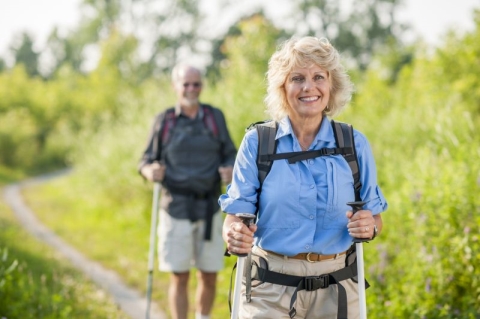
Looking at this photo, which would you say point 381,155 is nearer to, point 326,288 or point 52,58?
point 326,288

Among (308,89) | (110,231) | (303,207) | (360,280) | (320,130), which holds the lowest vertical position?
(110,231)

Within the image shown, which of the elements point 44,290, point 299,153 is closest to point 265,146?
point 299,153

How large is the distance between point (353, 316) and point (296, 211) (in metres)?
0.60

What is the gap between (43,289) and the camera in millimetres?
5730

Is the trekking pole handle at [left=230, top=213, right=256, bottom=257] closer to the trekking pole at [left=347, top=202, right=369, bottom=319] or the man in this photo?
the trekking pole at [left=347, top=202, right=369, bottom=319]

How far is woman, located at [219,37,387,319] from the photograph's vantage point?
2.82 meters

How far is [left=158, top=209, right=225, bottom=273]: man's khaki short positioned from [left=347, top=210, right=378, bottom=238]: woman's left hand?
2515 millimetres

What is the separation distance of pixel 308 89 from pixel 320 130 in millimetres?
218

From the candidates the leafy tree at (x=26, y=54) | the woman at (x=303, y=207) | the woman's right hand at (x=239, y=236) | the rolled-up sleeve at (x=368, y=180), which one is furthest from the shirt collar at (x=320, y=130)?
the leafy tree at (x=26, y=54)

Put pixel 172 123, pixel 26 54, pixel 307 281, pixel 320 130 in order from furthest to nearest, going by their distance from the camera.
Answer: pixel 26 54, pixel 172 123, pixel 320 130, pixel 307 281

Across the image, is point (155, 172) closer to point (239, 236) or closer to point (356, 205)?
point (239, 236)

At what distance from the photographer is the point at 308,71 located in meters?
2.92

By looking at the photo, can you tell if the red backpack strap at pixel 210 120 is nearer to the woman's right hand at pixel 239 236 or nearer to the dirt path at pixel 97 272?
the dirt path at pixel 97 272

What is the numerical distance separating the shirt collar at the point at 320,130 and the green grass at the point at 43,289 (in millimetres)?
2993
